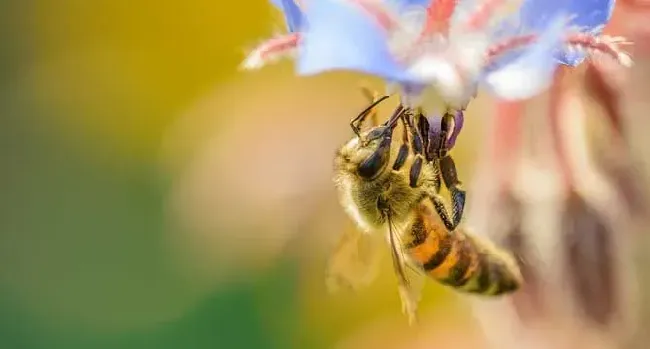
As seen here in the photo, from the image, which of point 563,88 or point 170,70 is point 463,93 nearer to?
point 563,88

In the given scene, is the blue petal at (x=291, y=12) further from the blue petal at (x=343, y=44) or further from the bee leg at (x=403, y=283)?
the bee leg at (x=403, y=283)

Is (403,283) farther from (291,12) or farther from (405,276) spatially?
(291,12)

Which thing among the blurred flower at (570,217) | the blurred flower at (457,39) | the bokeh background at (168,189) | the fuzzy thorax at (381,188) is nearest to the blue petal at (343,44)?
the blurred flower at (457,39)

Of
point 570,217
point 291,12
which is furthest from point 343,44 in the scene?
point 570,217

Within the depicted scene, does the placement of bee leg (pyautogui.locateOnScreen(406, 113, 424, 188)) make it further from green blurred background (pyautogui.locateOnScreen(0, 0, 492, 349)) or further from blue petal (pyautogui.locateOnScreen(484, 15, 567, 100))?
green blurred background (pyautogui.locateOnScreen(0, 0, 492, 349))

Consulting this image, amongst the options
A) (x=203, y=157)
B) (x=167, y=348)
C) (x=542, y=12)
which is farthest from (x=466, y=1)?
(x=167, y=348)

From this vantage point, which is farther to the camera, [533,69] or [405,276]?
[405,276]

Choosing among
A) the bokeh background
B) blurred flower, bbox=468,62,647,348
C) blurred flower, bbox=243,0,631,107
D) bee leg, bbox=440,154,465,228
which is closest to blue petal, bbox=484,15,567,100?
blurred flower, bbox=243,0,631,107
